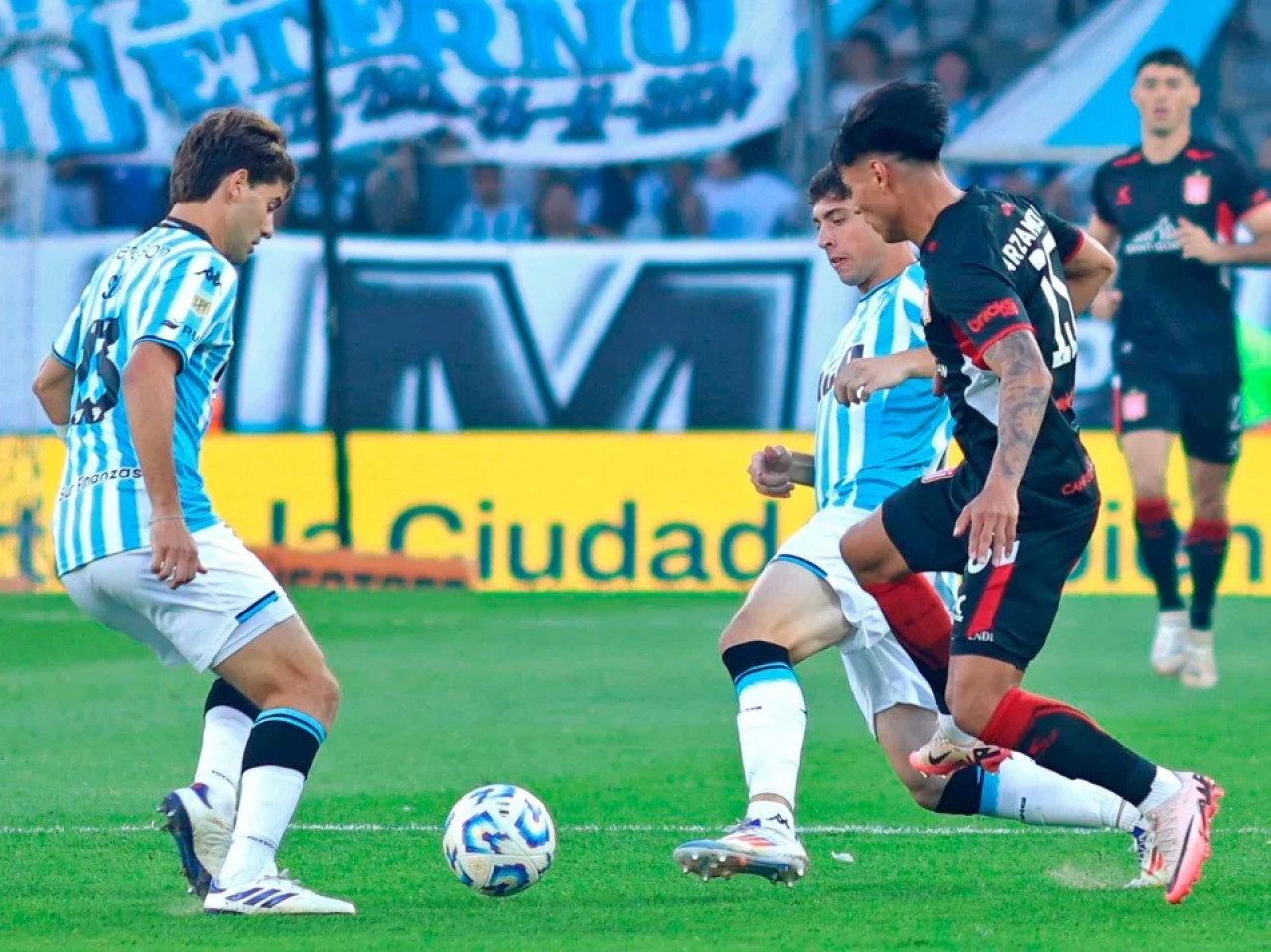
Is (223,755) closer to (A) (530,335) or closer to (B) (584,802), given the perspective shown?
(B) (584,802)

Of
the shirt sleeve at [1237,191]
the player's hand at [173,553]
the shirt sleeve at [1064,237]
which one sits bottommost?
the player's hand at [173,553]

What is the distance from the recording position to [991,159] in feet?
54.1

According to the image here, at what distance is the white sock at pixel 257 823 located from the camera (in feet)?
17.1

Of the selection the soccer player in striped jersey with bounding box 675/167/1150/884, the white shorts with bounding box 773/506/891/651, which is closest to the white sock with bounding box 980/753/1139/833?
the soccer player in striped jersey with bounding box 675/167/1150/884

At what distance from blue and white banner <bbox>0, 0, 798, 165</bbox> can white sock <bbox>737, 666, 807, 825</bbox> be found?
1131 centimetres

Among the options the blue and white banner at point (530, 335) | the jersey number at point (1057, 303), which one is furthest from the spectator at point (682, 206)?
the jersey number at point (1057, 303)

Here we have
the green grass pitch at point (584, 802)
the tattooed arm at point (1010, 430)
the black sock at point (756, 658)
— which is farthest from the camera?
the black sock at point (756, 658)

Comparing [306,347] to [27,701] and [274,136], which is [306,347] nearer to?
[27,701]

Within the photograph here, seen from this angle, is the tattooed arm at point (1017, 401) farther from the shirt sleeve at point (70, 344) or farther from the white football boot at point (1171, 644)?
the white football boot at point (1171, 644)

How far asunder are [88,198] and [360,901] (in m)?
12.1

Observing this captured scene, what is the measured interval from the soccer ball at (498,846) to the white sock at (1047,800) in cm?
120

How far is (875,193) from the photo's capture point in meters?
5.28

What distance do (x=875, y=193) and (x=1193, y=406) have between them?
5380 mm

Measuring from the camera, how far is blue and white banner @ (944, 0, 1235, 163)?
16.5 meters
